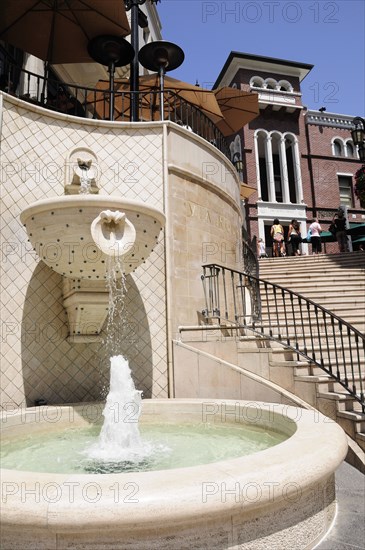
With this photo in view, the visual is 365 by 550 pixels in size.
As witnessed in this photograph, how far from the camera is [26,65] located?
10.3 meters

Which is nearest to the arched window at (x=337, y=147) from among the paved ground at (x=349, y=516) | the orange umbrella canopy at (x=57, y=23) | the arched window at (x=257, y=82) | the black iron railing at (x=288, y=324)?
the arched window at (x=257, y=82)

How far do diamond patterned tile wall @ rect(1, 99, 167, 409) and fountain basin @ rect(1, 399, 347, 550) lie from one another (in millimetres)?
3769

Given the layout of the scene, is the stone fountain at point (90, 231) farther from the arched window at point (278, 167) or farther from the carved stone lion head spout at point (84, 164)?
the arched window at point (278, 167)

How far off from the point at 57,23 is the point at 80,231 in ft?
21.2

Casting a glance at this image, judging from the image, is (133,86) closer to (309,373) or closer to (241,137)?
(309,373)

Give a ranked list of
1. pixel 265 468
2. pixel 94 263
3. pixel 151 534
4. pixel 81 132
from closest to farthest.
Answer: pixel 151 534 → pixel 265 468 → pixel 94 263 → pixel 81 132

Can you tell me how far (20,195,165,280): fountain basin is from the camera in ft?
15.9

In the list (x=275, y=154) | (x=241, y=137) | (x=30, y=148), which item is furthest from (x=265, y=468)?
(x=275, y=154)

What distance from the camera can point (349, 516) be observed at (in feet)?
9.48

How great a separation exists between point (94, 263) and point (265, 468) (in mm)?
3387

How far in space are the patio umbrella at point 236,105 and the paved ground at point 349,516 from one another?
11627 mm

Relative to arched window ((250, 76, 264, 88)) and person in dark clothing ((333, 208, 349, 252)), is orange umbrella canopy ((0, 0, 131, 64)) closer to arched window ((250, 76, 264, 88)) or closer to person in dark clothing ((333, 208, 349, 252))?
person in dark clothing ((333, 208, 349, 252))

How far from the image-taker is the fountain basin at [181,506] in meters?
1.94

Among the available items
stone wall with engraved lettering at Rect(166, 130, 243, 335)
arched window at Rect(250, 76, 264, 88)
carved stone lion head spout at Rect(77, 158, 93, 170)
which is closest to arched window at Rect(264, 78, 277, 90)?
arched window at Rect(250, 76, 264, 88)
